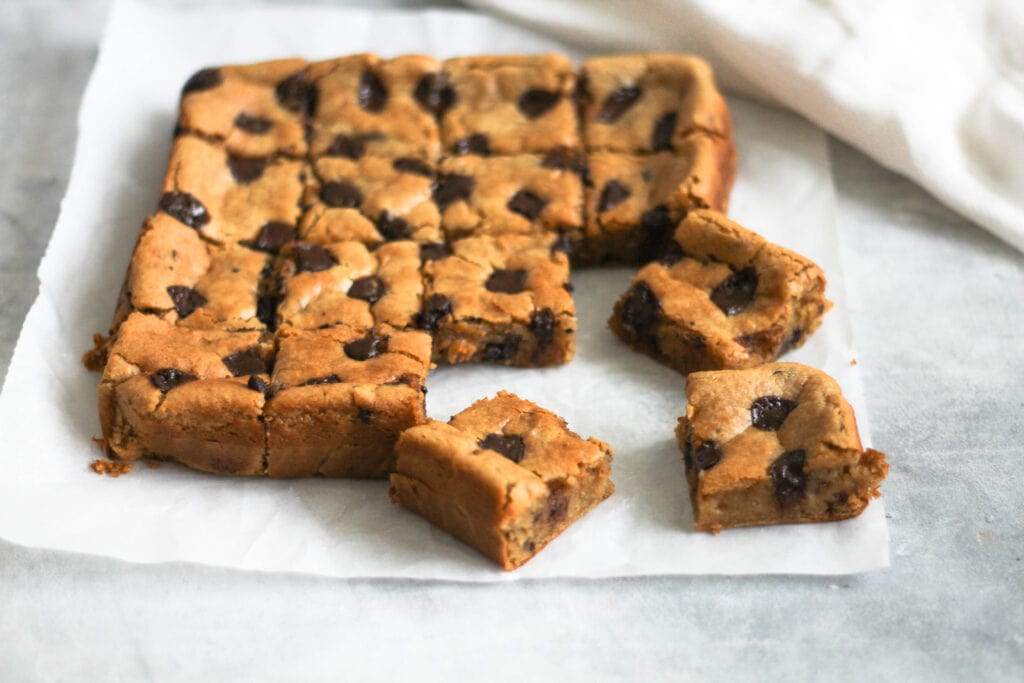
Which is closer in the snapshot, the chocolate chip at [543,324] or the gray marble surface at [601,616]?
the gray marble surface at [601,616]

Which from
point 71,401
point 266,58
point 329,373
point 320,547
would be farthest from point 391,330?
point 266,58

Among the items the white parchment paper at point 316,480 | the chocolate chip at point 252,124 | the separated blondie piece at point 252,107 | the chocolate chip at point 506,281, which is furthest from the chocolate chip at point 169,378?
the chocolate chip at point 252,124

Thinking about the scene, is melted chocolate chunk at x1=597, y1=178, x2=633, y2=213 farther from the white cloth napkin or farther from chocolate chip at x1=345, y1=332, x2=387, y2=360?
chocolate chip at x1=345, y1=332, x2=387, y2=360

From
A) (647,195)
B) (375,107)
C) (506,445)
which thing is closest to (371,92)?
(375,107)

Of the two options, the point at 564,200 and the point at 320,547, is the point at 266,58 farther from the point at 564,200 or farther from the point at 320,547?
the point at 320,547

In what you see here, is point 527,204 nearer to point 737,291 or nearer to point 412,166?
point 412,166

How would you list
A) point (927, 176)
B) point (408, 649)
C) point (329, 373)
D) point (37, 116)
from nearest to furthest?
point (408, 649) < point (329, 373) < point (927, 176) < point (37, 116)

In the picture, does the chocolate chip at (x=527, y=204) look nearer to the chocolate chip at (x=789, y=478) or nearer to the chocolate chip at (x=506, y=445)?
the chocolate chip at (x=506, y=445)
